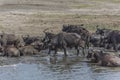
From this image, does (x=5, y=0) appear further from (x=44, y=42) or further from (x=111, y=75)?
(x=111, y=75)

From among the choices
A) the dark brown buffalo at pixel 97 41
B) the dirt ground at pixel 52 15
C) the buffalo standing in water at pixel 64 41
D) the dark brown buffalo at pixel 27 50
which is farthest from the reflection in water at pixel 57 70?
the dirt ground at pixel 52 15

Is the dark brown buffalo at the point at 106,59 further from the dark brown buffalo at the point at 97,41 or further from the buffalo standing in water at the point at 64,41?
the dark brown buffalo at the point at 97,41

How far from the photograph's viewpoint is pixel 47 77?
18.5 m

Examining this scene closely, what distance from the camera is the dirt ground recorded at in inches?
1241

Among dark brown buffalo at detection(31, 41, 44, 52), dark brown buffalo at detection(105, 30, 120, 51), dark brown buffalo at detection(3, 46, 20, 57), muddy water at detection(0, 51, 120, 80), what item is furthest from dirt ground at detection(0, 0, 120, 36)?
muddy water at detection(0, 51, 120, 80)

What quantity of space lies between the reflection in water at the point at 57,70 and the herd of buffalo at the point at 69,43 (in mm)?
552

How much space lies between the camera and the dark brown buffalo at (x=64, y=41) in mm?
23188

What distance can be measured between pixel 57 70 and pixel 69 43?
3.84 meters

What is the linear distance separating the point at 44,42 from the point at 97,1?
2959cm

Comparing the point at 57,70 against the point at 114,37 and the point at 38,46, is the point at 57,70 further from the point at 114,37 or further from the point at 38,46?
the point at 114,37

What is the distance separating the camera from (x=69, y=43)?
23500 mm

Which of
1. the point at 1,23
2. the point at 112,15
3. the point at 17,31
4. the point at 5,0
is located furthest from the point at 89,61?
the point at 5,0

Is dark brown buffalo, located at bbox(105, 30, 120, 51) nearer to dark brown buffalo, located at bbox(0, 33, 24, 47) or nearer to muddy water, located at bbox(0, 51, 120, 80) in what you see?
muddy water, located at bbox(0, 51, 120, 80)

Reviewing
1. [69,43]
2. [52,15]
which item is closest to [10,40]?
[69,43]
